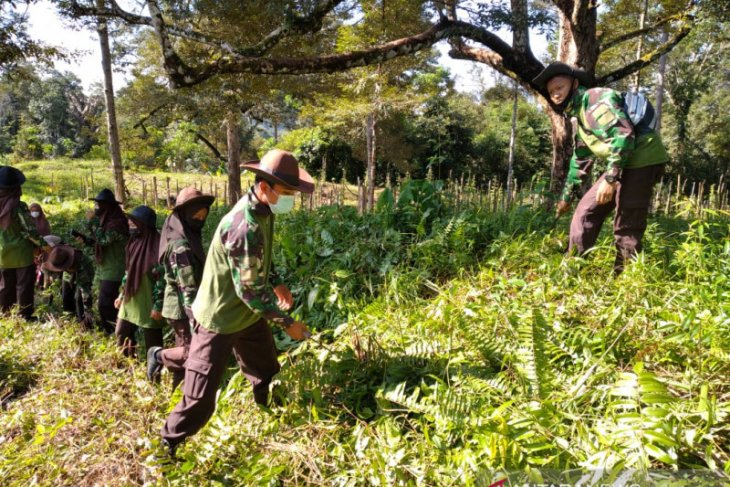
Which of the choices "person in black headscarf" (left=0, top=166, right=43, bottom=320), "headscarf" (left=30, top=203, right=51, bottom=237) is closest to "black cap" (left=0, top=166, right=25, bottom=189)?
"person in black headscarf" (left=0, top=166, right=43, bottom=320)

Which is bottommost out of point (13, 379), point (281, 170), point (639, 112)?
point (13, 379)

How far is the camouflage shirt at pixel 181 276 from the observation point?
3.30 metres

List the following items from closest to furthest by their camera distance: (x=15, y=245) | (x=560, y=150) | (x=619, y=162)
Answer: (x=619, y=162)
(x=15, y=245)
(x=560, y=150)

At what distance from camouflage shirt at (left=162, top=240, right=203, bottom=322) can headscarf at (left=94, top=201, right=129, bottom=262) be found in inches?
60.1

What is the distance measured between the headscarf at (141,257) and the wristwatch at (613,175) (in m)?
3.77

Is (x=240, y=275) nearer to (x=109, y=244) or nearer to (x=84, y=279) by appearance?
(x=109, y=244)

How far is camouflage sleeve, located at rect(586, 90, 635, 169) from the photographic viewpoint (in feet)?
11.1

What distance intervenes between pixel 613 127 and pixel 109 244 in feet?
15.5

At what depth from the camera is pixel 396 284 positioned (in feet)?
13.9

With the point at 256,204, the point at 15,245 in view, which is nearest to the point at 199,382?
the point at 256,204

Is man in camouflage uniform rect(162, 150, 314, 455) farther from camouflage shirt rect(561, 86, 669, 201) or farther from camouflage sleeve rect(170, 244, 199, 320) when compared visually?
camouflage shirt rect(561, 86, 669, 201)

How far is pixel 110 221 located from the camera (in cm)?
468

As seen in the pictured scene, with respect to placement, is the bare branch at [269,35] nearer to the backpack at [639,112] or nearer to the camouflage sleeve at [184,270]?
the camouflage sleeve at [184,270]

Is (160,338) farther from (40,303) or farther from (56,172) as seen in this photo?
(56,172)
